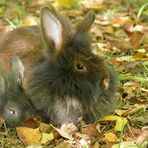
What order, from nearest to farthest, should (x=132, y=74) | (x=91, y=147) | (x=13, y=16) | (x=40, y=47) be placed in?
(x=91, y=147) → (x=40, y=47) → (x=132, y=74) → (x=13, y=16)

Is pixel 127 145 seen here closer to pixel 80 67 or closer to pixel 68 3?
pixel 80 67

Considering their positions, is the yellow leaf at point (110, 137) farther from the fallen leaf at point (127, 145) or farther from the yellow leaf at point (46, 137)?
the yellow leaf at point (46, 137)

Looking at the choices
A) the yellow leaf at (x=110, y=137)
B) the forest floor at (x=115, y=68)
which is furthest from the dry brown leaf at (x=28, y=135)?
the yellow leaf at (x=110, y=137)

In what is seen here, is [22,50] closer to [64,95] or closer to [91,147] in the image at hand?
[64,95]

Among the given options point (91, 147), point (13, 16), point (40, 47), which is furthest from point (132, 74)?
point (13, 16)

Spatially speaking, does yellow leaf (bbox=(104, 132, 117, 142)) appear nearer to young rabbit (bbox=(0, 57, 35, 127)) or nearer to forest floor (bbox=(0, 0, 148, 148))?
forest floor (bbox=(0, 0, 148, 148))
